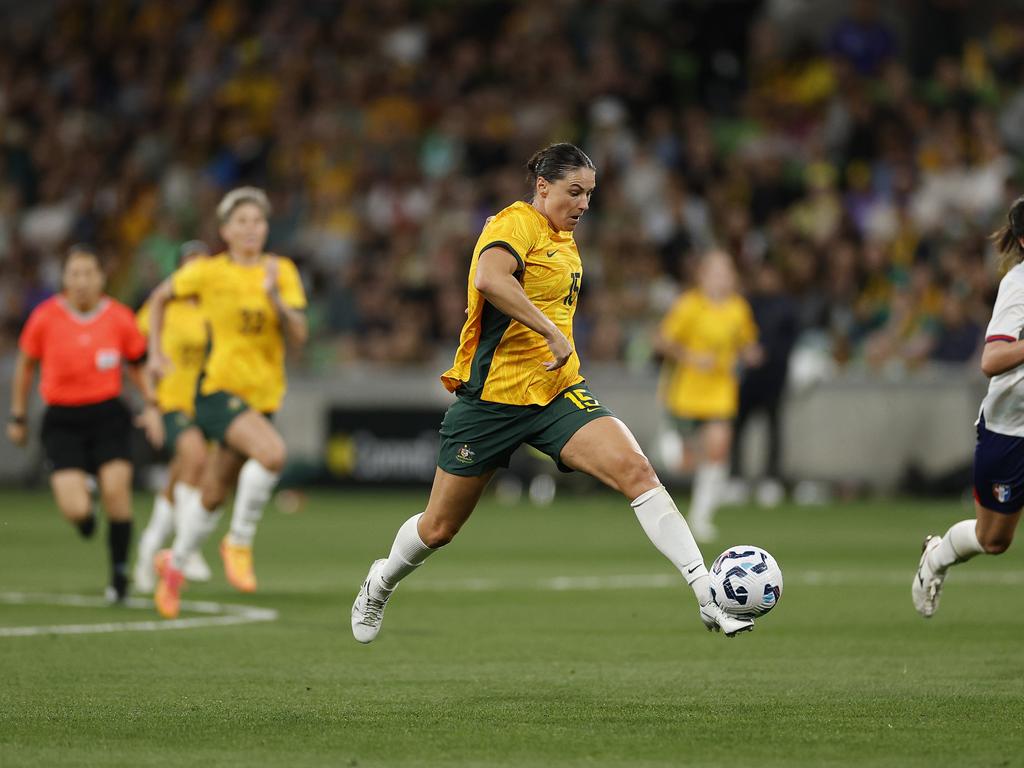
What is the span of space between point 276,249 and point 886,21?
32.0 feet

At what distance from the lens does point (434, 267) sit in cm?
2566

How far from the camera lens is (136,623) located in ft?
36.5

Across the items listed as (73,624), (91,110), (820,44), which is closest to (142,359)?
(73,624)

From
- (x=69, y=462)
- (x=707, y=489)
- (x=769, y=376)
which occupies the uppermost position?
(x=769, y=376)

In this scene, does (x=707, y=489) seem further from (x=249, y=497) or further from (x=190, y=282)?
(x=190, y=282)

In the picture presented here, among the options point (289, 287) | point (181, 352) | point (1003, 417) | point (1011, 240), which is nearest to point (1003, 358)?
point (1003, 417)

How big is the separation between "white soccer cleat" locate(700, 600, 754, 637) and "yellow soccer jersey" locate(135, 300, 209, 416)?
7.69 metres

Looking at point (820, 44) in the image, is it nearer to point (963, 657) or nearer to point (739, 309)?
point (739, 309)

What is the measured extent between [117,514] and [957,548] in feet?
18.5

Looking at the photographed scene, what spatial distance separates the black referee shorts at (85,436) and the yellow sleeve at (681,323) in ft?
27.3

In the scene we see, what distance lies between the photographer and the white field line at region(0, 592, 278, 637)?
1072 cm

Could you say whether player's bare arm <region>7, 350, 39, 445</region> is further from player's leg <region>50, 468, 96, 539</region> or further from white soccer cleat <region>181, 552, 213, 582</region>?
white soccer cleat <region>181, 552, 213, 582</region>

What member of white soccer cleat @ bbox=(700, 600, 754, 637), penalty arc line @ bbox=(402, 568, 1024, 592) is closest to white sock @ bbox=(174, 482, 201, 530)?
penalty arc line @ bbox=(402, 568, 1024, 592)

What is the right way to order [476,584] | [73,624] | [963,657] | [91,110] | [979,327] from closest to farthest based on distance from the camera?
[963,657]
[73,624]
[476,584]
[979,327]
[91,110]
